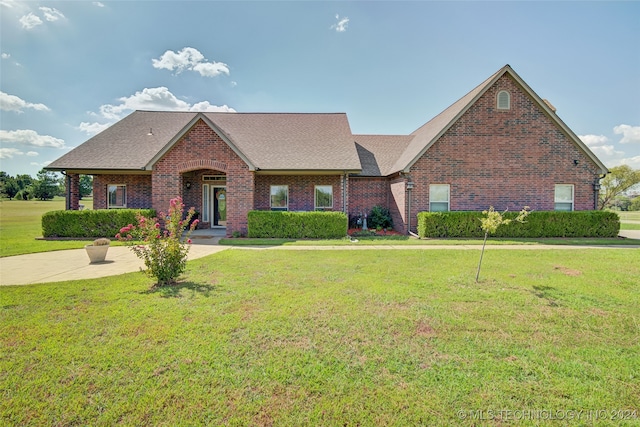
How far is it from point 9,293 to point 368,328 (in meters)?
6.88

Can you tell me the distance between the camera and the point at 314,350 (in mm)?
3676

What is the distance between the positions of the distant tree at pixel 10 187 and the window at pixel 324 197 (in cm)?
8863

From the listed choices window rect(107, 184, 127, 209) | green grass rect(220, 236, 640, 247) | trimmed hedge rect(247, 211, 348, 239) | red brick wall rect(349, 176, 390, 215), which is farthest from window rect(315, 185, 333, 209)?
window rect(107, 184, 127, 209)

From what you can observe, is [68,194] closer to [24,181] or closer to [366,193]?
[366,193]

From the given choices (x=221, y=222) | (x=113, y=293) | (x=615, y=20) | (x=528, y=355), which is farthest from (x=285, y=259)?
(x=615, y=20)

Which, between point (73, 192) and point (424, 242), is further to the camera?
point (73, 192)

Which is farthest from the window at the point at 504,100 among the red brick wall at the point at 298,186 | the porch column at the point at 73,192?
the porch column at the point at 73,192

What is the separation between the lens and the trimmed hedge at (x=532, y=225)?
1345 cm

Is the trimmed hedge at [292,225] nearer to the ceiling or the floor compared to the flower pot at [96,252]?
nearer to the ceiling

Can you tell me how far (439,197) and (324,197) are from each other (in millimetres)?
6073

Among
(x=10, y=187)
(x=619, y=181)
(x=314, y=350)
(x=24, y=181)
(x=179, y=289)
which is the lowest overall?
(x=314, y=350)

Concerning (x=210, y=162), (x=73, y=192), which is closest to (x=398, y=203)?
(x=210, y=162)

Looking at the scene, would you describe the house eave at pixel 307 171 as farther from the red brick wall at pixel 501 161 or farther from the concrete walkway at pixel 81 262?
the concrete walkway at pixel 81 262

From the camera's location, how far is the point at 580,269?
773cm
